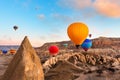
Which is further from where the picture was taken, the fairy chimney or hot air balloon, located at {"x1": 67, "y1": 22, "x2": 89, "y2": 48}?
hot air balloon, located at {"x1": 67, "y1": 22, "x2": 89, "y2": 48}

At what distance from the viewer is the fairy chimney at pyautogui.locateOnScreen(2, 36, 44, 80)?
8.95 meters

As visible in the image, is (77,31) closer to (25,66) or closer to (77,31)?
(77,31)

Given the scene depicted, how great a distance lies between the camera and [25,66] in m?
8.93

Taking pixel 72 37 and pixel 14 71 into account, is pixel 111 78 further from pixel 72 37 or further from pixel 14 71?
pixel 72 37

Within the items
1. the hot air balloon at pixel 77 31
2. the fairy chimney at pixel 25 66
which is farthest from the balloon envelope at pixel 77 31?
the fairy chimney at pixel 25 66

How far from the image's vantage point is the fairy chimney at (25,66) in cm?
895

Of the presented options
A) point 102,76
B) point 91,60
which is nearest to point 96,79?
point 102,76

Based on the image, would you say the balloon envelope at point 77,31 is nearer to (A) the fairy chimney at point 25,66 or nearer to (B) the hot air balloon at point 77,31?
(B) the hot air balloon at point 77,31

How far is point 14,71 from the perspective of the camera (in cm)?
917

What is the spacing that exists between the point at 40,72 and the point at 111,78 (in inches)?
389

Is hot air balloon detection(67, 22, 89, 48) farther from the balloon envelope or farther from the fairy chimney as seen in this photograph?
the fairy chimney

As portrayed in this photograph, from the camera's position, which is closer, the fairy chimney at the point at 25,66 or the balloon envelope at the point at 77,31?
the fairy chimney at the point at 25,66

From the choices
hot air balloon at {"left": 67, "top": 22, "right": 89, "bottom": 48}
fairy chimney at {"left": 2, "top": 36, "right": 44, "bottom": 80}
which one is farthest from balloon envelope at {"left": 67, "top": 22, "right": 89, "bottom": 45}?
fairy chimney at {"left": 2, "top": 36, "right": 44, "bottom": 80}

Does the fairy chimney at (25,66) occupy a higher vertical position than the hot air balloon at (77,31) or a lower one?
lower
